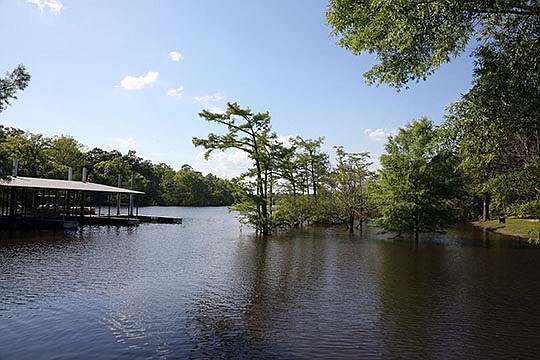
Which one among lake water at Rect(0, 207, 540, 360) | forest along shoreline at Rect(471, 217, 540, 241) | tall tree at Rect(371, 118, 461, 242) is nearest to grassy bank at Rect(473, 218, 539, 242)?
forest along shoreline at Rect(471, 217, 540, 241)

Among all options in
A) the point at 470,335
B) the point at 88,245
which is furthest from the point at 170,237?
the point at 470,335

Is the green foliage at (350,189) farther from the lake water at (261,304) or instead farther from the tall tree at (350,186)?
the lake water at (261,304)

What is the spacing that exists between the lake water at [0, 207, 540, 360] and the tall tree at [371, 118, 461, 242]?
197 inches

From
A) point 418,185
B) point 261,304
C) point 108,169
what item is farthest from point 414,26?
point 108,169

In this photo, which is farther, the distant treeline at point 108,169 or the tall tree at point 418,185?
the distant treeline at point 108,169

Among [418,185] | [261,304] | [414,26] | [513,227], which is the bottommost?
[261,304]

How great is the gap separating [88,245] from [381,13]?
1859 cm

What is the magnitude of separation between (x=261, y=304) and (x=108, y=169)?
6673 centimetres

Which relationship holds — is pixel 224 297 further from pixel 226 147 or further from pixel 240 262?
pixel 226 147

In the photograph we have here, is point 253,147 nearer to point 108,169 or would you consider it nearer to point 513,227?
point 513,227

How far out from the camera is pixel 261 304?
10.7 metres

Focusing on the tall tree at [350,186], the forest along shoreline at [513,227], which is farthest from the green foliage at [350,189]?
the forest along shoreline at [513,227]

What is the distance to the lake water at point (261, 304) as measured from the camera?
775 centimetres

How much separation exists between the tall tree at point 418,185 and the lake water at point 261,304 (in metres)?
4.99
